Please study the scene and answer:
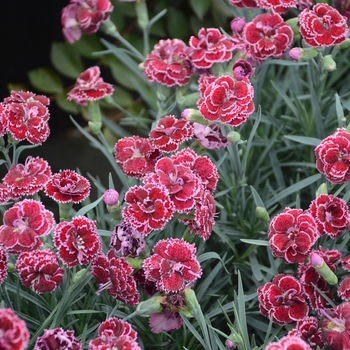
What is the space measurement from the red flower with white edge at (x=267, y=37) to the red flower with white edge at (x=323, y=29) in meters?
0.04

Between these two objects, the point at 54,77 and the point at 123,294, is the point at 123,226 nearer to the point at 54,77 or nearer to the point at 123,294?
the point at 123,294

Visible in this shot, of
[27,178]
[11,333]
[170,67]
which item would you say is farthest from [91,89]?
[11,333]

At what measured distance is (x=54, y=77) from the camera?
1.53m

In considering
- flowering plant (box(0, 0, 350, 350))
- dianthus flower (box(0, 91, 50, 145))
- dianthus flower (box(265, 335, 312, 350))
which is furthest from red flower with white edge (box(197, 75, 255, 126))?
dianthus flower (box(265, 335, 312, 350))

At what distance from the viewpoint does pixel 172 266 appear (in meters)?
0.65

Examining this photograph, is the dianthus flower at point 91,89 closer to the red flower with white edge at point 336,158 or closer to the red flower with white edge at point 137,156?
the red flower with white edge at point 137,156

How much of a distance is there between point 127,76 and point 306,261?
923mm

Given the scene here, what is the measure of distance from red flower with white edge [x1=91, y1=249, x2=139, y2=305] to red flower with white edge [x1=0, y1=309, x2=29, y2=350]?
0.63ft

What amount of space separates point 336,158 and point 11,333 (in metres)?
0.46

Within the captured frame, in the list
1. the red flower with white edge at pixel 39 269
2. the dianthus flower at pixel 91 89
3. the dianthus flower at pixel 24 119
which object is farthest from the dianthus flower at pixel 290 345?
the dianthus flower at pixel 91 89

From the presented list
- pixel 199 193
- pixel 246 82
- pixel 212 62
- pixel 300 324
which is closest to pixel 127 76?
pixel 212 62

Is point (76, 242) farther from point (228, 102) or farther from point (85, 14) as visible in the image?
point (85, 14)

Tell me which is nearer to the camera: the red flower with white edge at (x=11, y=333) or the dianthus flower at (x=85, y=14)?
the red flower with white edge at (x=11, y=333)

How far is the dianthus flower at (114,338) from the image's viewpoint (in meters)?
0.58
